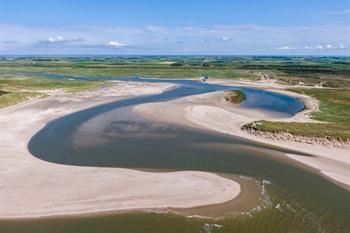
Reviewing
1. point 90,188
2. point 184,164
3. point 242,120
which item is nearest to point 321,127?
point 242,120

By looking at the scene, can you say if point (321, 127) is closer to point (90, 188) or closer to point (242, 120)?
point (242, 120)

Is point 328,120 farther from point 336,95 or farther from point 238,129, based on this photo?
point 336,95

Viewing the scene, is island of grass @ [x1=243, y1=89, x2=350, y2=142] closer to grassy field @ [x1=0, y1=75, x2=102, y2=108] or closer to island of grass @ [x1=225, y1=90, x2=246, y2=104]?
island of grass @ [x1=225, y1=90, x2=246, y2=104]

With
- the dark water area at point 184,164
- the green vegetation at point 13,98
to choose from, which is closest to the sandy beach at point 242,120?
the dark water area at point 184,164

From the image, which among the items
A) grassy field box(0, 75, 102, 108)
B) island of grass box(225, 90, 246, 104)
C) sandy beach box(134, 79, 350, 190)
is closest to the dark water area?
sandy beach box(134, 79, 350, 190)

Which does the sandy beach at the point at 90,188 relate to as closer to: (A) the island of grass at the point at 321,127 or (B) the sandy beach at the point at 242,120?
(B) the sandy beach at the point at 242,120

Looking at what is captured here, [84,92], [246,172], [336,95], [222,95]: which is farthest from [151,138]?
[336,95]
